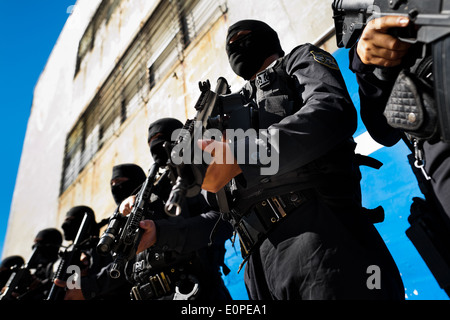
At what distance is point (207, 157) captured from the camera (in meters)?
0.92

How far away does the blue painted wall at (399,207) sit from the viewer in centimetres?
175

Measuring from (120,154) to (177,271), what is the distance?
3946mm

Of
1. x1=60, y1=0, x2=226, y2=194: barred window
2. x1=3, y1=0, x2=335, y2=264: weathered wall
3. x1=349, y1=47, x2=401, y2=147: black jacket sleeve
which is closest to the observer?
x1=349, y1=47, x2=401, y2=147: black jacket sleeve

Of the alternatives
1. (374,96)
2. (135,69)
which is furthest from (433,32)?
(135,69)

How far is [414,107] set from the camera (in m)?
0.92

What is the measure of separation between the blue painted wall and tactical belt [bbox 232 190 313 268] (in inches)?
29.1

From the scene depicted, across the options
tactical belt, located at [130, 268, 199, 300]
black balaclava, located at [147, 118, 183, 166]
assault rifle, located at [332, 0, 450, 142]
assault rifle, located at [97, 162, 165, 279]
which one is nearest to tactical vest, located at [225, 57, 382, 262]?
assault rifle, located at [332, 0, 450, 142]

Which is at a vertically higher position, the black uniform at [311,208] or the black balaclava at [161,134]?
the black balaclava at [161,134]

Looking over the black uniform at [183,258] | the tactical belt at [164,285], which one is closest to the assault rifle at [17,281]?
the black uniform at [183,258]

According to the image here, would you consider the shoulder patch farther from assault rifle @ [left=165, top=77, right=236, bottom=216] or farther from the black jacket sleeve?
assault rifle @ [left=165, top=77, right=236, bottom=216]

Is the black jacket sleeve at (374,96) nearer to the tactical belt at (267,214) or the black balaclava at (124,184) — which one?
the tactical belt at (267,214)

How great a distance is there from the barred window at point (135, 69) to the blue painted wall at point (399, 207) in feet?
9.28

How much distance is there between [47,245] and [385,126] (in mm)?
4763

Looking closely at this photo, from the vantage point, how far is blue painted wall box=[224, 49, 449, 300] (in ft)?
5.75
